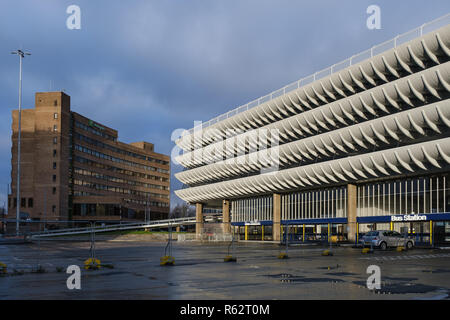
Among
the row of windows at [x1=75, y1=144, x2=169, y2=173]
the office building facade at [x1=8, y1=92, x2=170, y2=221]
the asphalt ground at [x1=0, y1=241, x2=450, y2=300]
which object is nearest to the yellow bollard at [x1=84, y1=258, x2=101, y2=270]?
the asphalt ground at [x1=0, y1=241, x2=450, y2=300]

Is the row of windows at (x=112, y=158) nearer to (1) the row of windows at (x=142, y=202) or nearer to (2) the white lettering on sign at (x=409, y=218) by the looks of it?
(1) the row of windows at (x=142, y=202)

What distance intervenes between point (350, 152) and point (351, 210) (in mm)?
6534

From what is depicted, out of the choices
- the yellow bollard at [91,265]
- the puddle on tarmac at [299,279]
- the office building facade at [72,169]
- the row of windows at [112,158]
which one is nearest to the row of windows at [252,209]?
the office building facade at [72,169]

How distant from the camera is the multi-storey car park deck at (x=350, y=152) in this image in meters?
46.5

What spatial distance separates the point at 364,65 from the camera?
173 feet

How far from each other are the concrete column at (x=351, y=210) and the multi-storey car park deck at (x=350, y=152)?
4.5 inches

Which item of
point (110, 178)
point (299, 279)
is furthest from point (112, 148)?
point (299, 279)

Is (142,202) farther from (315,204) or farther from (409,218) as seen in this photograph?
(409,218)

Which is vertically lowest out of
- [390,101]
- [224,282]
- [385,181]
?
[224,282]

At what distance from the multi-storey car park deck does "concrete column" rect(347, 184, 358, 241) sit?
4.5 inches

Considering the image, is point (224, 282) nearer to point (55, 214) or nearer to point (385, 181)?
point (385, 181)
